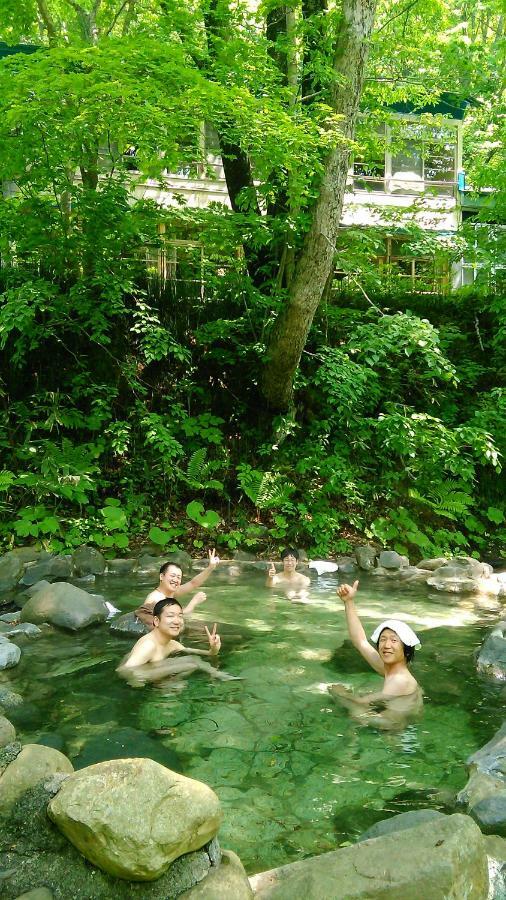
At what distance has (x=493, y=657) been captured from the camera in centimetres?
518

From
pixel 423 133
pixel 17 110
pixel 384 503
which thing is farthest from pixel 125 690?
pixel 423 133

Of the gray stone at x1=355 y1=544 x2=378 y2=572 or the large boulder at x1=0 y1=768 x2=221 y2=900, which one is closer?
the large boulder at x1=0 y1=768 x2=221 y2=900

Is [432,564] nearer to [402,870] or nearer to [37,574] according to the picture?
[37,574]

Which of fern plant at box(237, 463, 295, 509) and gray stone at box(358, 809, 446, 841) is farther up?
gray stone at box(358, 809, 446, 841)

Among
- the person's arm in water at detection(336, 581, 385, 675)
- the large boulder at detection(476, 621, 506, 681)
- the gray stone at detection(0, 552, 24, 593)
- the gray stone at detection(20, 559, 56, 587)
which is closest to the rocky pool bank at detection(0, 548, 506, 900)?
the person's arm in water at detection(336, 581, 385, 675)

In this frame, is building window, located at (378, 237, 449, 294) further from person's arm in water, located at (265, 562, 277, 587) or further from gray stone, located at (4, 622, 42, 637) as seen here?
gray stone, located at (4, 622, 42, 637)

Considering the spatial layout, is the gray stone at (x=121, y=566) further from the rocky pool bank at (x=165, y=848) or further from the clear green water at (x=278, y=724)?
the rocky pool bank at (x=165, y=848)

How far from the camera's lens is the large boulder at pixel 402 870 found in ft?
7.64

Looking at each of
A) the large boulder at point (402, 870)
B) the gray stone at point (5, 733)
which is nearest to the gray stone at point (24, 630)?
the gray stone at point (5, 733)

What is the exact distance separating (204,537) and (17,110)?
5.09m

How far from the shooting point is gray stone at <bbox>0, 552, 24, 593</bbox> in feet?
24.3

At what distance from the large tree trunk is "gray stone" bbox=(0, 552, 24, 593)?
3.99m

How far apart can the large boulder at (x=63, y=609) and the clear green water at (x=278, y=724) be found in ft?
0.54

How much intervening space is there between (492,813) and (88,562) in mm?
5789
